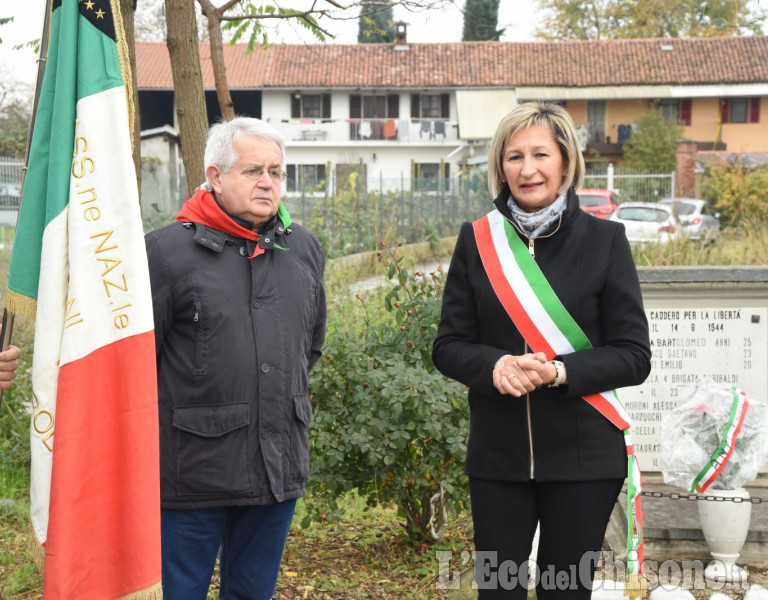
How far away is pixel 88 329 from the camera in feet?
9.23

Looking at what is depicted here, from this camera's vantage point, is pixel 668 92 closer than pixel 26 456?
No

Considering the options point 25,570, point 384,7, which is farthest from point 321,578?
point 384,7

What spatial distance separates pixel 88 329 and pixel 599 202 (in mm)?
24888

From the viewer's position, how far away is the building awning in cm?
4419

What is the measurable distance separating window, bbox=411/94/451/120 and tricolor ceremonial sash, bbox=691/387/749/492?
43.7 m

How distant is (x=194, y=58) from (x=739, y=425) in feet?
10.8

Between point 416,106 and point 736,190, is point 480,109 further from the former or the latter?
point 736,190

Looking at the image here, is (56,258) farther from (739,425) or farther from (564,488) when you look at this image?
(739,425)

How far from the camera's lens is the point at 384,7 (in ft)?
19.2

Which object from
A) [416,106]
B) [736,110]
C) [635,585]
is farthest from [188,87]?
[736,110]

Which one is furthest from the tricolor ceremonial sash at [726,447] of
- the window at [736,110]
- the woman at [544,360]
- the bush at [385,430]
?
the window at [736,110]

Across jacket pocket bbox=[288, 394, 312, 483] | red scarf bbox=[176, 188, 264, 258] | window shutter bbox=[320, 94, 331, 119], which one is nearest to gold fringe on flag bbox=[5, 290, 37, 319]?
red scarf bbox=[176, 188, 264, 258]

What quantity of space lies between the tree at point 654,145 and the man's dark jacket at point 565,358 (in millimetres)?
38942

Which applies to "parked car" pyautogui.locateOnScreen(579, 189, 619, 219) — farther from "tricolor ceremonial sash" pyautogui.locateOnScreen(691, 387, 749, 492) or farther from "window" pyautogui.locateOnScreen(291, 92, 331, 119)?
"window" pyautogui.locateOnScreen(291, 92, 331, 119)
